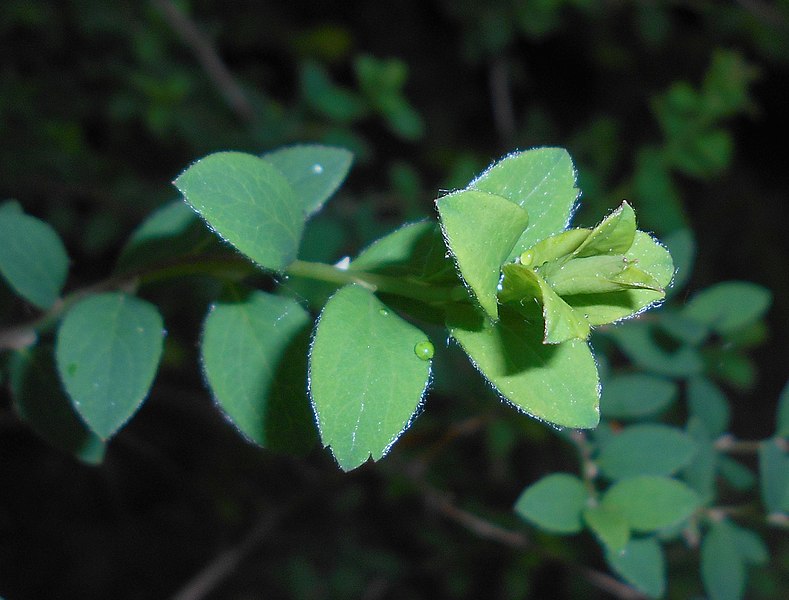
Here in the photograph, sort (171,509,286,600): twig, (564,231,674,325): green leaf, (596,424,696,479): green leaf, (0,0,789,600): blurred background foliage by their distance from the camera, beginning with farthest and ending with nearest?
1. (0,0,789,600): blurred background foliage
2. (171,509,286,600): twig
3. (596,424,696,479): green leaf
4. (564,231,674,325): green leaf

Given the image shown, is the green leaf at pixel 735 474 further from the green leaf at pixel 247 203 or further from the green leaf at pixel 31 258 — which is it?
the green leaf at pixel 31 258

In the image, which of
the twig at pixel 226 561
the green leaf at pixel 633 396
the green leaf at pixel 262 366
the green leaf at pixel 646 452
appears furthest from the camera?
the twig at pixel 226 561

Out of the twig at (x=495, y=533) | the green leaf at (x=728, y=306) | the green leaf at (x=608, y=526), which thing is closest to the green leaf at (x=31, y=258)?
the green leaf at (x=608, y=526)

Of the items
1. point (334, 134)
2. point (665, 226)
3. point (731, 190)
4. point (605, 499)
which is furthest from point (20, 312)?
point (731, 190)

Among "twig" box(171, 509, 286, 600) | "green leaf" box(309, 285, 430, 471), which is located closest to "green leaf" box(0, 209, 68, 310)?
"green leaf" box(309, 285, 430, 471)

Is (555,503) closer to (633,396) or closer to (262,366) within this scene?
(633,396)

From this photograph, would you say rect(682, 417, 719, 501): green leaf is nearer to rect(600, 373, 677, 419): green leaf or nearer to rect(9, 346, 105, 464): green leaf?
rect(600, 373, 677, 419): green leaf
